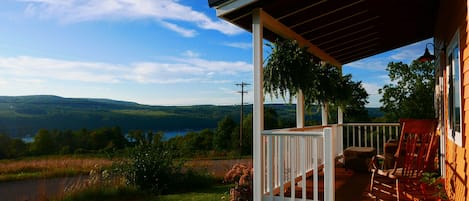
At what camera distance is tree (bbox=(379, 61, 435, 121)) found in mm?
9641

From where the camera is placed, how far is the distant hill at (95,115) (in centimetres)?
1418

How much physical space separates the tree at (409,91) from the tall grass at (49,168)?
26.3ft

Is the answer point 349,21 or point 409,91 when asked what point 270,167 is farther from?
point 409,91

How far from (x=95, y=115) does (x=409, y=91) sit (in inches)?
515

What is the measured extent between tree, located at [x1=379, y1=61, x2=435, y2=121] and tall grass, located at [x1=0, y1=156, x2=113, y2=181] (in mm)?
8021

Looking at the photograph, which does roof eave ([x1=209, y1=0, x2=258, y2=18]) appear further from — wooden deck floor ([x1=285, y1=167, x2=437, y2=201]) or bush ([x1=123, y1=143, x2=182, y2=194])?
bush ([x1=123, y1=143, x2=182, y2=194])

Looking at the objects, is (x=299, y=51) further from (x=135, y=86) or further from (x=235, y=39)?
(x=135, y=86)

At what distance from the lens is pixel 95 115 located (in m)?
16.4

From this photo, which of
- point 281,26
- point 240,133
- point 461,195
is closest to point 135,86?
point 240,133

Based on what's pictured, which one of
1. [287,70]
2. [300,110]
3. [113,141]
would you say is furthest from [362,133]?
[113,141]

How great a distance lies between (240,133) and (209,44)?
454 centimetres

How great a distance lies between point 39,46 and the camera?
42.8 ft

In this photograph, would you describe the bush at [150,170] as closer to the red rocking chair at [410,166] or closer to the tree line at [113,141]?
the red rocking chair at [410,166]

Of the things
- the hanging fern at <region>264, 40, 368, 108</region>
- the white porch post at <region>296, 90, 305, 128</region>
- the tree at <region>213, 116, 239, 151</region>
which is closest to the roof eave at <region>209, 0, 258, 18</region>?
the hanging fern at <region>264, 40, 368, 108</region>
